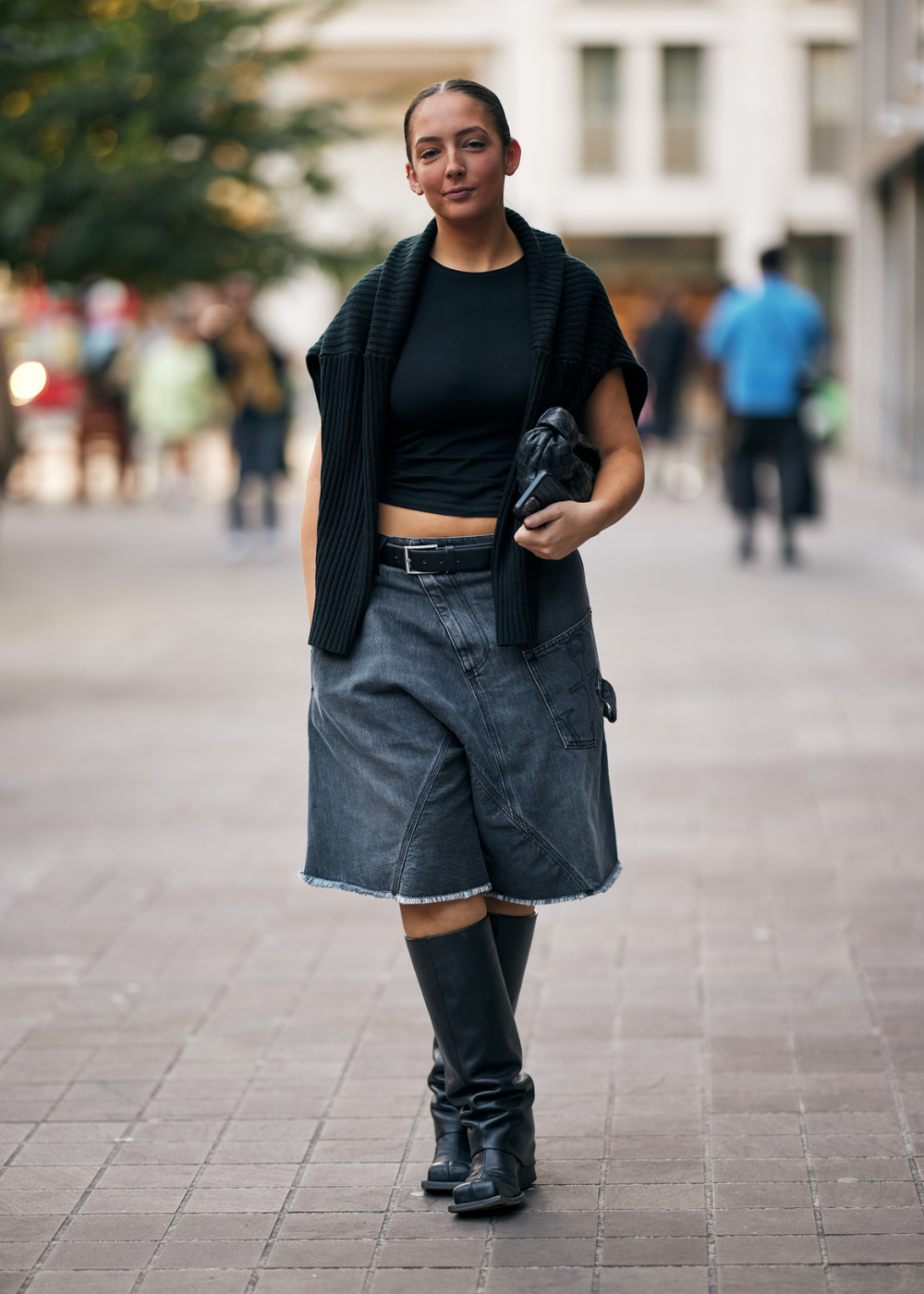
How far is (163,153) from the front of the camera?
19.1 metres

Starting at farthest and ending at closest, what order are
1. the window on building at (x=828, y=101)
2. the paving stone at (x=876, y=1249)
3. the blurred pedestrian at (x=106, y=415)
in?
the window on building at (x=828, y=101), the blurred pedestrian at (x=106, y=415), the paving stone at (x=876, y=1249)

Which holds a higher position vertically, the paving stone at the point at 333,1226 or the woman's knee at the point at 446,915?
the woman's knee at the point at 446,915

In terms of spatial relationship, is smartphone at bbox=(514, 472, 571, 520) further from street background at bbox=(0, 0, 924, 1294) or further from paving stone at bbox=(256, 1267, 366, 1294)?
paving stone at bbox=(256, 1267, 366, 1294)

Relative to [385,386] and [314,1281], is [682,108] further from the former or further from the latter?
[314,1281]

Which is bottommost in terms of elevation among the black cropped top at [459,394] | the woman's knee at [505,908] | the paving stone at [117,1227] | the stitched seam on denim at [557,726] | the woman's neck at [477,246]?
the paving stone at [117,1227]

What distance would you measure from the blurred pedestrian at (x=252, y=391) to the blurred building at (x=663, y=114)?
22785mm

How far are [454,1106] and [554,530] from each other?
1118mm

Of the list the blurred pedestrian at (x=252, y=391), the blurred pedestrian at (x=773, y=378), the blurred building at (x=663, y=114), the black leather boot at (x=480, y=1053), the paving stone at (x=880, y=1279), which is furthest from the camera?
the blurred building at (x=663, y=114)

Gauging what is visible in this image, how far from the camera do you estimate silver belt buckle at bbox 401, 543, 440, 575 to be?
10.7ft

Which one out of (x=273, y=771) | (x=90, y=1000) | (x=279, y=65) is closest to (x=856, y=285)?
(x=279, y=65)

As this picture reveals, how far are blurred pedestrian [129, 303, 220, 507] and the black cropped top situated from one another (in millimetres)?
15531

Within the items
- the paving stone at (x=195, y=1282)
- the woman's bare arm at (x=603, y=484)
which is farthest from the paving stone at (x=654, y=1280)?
the woman's bare arm at (x=603, y=484)

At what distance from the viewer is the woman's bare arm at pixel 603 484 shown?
315 centimetres

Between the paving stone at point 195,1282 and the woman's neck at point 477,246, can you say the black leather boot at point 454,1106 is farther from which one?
the woman's neck at point 477,246
